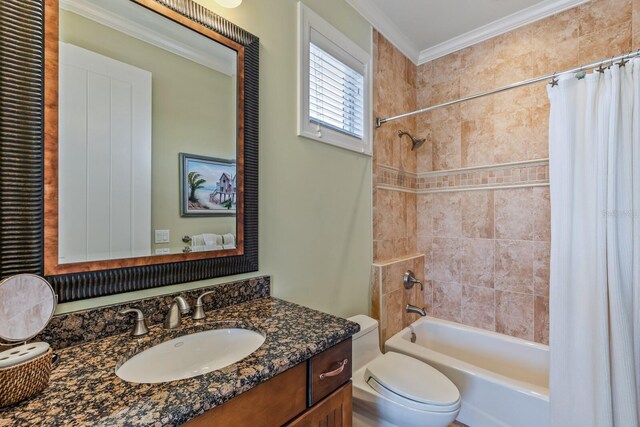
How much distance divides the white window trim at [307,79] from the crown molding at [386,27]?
25cm

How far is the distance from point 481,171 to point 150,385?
8.03 feet

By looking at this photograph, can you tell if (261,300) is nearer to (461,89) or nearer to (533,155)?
(533,155)

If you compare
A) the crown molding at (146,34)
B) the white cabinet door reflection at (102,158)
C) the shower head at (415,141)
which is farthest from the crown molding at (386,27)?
the white cabinet door reflection at (102,158)

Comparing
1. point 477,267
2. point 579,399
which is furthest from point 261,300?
point 477,267

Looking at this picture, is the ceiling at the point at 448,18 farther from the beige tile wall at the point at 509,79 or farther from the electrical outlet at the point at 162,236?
the electrical outlet at the point at 162,236

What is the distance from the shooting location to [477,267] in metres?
2.29

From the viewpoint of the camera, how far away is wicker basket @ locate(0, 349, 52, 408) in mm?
545

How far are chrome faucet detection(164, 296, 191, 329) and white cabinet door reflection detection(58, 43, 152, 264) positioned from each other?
215 mm

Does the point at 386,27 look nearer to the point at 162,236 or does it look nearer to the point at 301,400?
the point at 162,236

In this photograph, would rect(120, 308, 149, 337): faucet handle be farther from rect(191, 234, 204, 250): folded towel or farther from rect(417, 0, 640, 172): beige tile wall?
rect(417, 0, 640, 172): beige tile wall

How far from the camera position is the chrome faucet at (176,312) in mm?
962

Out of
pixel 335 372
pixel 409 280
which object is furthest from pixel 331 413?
pixel 409 280

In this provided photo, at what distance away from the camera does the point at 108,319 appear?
34.7 inches

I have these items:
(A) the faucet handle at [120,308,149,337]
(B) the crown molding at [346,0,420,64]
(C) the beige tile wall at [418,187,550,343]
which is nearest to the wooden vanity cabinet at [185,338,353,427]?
(A) the faucet handle at [120,308,149,337]
